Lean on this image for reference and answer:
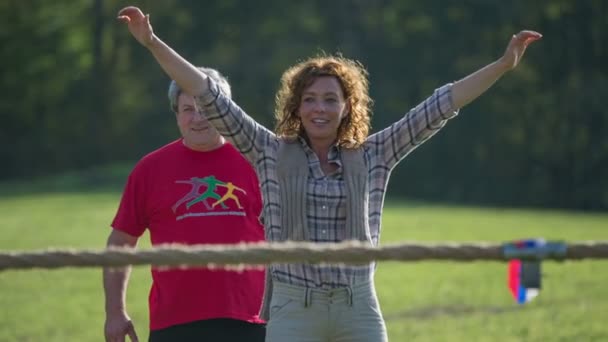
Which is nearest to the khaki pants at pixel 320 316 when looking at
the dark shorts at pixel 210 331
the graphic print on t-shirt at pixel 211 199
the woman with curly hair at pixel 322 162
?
the woman with curly hair at pixel 322 162

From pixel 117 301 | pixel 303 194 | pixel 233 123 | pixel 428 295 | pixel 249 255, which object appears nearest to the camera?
pixel 249 255

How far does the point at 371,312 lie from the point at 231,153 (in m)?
1.40

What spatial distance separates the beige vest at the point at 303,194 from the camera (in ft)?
14.9

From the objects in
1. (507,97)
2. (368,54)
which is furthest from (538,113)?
(368,54)

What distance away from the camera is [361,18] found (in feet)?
170

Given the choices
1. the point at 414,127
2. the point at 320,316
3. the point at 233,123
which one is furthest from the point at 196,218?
the point at 414,127

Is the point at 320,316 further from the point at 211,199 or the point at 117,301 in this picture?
the point at 117,301

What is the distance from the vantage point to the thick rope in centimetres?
321

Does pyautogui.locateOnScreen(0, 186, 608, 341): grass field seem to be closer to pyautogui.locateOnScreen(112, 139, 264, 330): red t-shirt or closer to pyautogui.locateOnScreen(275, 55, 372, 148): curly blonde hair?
pyautogui.locateOnScreen(112, 139, 264, 330): red t-shirt

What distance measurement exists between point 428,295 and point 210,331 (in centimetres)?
1040

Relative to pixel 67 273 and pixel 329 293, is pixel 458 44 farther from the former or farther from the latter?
pixel 329 293

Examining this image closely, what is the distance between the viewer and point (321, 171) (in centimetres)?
468

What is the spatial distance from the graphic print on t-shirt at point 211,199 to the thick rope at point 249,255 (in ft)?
7.12

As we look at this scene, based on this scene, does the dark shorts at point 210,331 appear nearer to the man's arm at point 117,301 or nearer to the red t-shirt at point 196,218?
the red t-shirt at point 196,218
